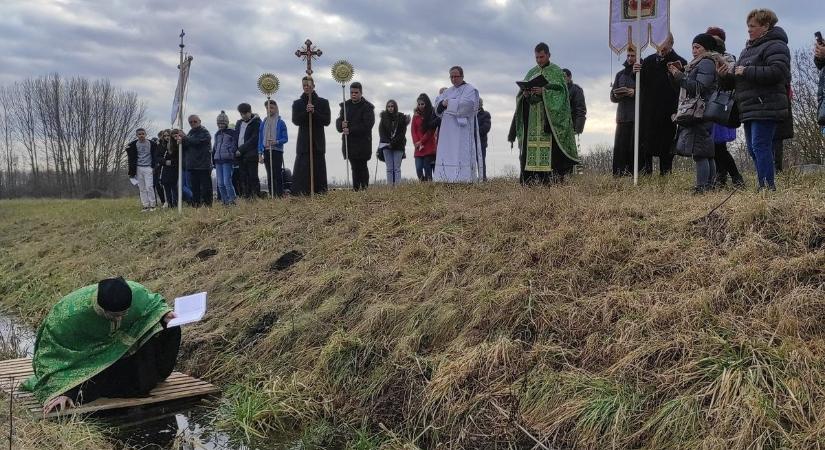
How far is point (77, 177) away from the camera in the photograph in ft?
175

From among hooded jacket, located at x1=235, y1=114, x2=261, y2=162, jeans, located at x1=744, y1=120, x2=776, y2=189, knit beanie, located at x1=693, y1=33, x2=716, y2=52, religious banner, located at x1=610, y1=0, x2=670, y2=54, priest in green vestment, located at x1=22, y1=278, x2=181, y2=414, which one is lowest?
priest in green vestment, located at x1=22, y1=278, x2=181, y2=414

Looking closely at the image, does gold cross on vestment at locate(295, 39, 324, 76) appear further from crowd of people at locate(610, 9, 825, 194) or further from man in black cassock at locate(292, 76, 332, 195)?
crowd of people at locate(610, 9, 825, 194)

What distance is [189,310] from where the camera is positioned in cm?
514

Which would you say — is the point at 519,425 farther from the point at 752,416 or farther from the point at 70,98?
the point at 70,98

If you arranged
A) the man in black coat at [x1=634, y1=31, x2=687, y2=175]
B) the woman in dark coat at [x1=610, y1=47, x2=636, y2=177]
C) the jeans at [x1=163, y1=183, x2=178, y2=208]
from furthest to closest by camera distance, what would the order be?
the jeans at [x1=163, y1=183, x2=178, y2=208], the woman in dark coat at [x1=610, y1=47, x2=636, y2=177], the man in black coat at [x1=634, y1=31, x2=687, y2=175]

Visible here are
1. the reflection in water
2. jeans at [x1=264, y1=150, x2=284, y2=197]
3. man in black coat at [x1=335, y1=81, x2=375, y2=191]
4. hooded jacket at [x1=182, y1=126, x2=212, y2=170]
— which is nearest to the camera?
the reflection in water

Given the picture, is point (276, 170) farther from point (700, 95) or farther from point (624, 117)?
point (700, 95)

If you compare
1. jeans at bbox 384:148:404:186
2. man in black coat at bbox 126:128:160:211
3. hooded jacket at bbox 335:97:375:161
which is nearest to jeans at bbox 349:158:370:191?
hooded jacket at bbox 335:97:375:161

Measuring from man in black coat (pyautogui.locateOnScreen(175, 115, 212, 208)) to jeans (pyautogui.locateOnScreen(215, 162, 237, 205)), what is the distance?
422 mm

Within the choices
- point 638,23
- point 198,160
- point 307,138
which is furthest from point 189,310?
point 198,160

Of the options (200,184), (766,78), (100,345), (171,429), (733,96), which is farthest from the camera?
(200,184)

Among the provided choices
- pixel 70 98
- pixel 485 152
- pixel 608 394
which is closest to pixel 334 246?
pixel 608 394

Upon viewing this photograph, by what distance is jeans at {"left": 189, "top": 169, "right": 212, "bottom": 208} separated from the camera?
13969mm

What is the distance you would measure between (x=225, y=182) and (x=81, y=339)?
8.38 m
